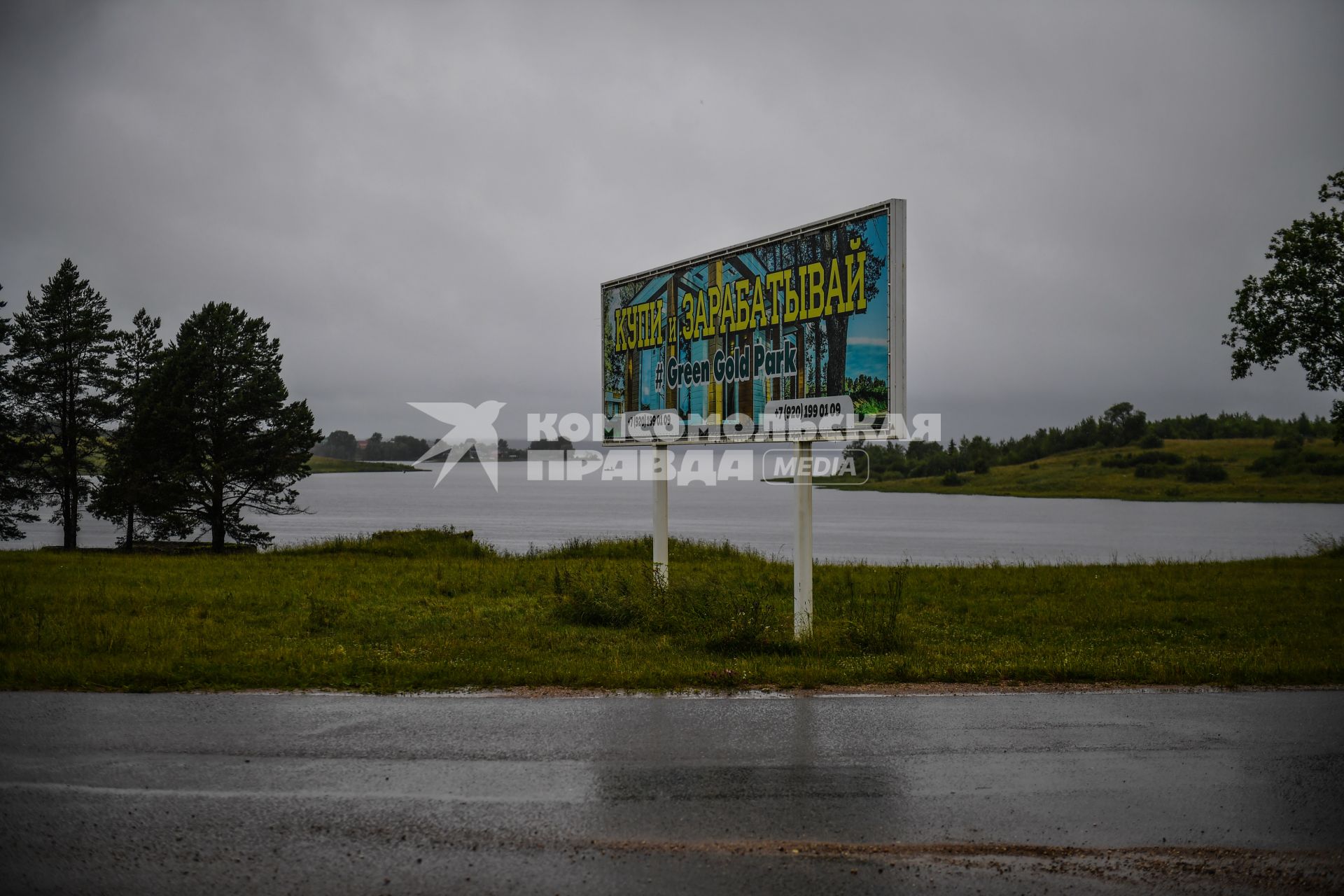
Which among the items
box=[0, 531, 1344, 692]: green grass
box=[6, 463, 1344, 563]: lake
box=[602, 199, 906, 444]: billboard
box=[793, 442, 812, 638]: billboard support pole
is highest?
box=[602, 199, 906, 444]: billboard

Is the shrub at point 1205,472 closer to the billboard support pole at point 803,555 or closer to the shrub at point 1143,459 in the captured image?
the shrub at point 1143,459

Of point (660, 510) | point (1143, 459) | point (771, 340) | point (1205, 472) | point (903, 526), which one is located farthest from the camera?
point (1143, 459)

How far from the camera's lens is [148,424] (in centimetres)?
3731

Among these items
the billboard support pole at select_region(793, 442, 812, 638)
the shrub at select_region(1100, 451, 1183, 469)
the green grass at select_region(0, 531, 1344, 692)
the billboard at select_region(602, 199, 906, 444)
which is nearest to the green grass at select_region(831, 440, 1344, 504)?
the shrub at select_region(1100, 451, 1183, 469)

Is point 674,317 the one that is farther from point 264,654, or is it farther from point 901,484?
point 901,484

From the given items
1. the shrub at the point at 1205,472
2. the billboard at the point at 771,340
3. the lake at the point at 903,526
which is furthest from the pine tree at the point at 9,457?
the shrub at the point at 1205,472

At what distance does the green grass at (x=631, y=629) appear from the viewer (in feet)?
30.9

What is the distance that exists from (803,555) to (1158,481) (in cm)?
13371

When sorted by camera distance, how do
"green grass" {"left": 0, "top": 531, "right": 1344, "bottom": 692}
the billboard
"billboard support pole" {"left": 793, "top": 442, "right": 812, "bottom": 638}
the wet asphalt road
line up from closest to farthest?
1. the wet asphalt road
2. "green grass" {"left": 0, "top": 531, "right": 1344, "bottom": 692}
3. the billboard
4. "billboard support pole" {"left": 793, "top": 442, "right": 812, "bottom": 638}

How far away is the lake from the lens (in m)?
Answer: 46.6

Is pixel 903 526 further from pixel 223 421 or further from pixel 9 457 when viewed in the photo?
pixel 9 457

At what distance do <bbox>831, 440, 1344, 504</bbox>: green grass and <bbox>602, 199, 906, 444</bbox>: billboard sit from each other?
111030 mm

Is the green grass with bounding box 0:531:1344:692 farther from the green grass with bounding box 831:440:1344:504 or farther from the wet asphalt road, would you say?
the green grass with bounding box 831:440:1344:504

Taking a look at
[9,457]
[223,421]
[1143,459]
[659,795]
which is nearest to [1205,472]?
[1143,459]
